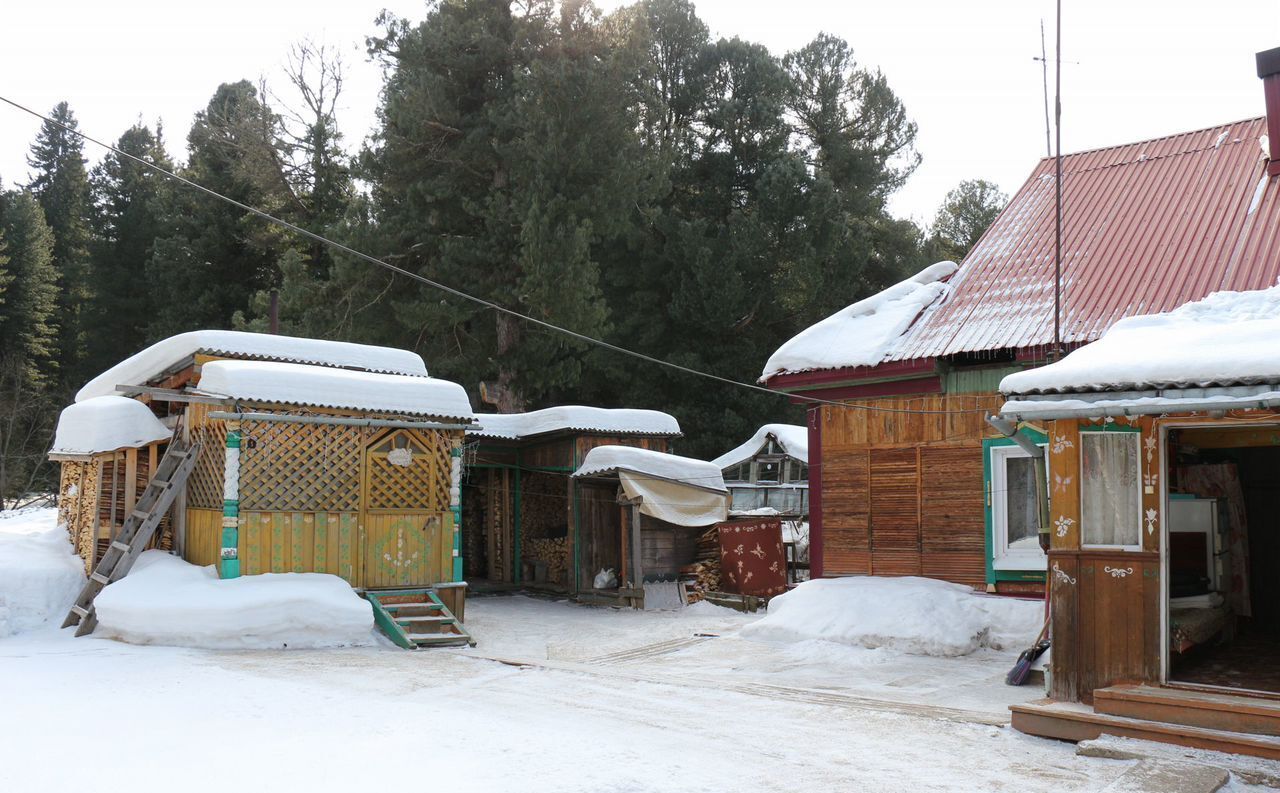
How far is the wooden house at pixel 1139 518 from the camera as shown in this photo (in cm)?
624

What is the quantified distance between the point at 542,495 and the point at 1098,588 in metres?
12.1

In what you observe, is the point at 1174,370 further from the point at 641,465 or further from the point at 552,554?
the point at 552,554

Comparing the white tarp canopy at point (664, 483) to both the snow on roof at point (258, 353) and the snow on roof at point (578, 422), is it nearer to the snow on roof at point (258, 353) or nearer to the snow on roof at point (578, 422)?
the snow on roof at point (578, 422)

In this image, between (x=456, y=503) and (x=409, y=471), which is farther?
(x=456, y=503)

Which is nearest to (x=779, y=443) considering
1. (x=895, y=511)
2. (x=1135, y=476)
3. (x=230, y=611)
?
(x=895, y=511)

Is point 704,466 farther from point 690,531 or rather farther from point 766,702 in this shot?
point 766,702

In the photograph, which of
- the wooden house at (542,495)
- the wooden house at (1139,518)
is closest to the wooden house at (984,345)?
the wooden house at (1139,518)

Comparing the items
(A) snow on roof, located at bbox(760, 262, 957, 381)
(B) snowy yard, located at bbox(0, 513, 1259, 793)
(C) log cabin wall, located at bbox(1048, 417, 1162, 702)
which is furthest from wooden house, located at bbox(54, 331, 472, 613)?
(C) log cabin wall, located at bbox(1048, 417, 1162, 702)

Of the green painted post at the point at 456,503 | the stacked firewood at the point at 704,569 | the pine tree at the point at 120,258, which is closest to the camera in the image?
the green painted post at the point at 456,503

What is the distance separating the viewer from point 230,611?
406 inches

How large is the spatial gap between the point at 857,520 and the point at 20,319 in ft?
111

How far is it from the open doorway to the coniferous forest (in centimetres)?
1467

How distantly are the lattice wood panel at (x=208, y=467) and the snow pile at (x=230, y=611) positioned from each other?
969 millimetres

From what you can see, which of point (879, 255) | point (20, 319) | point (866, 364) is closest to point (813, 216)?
point (879, 255)
